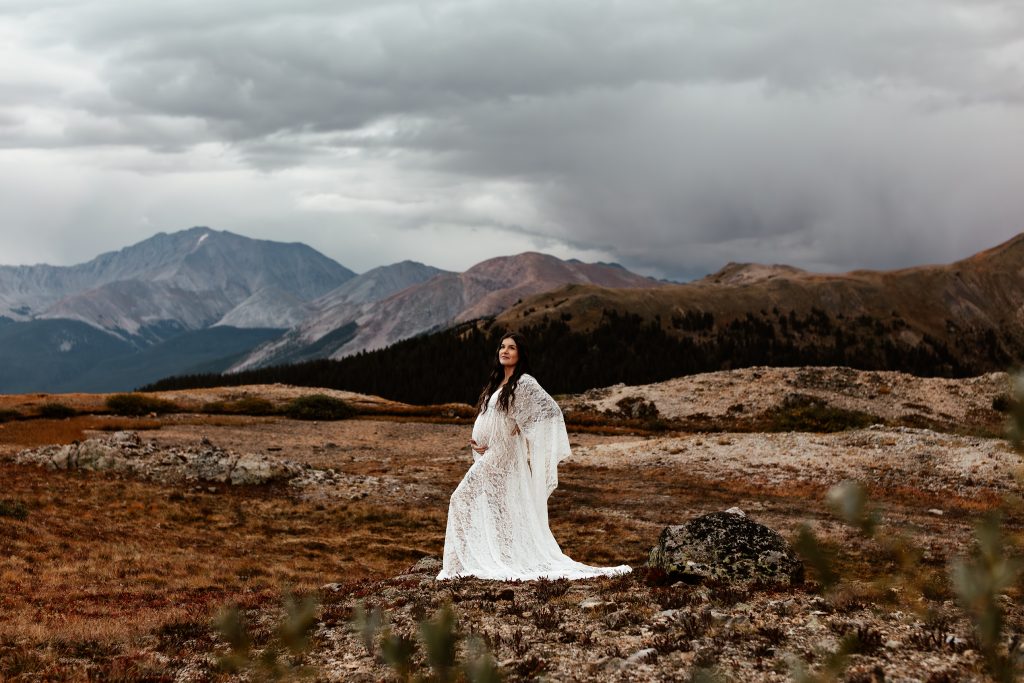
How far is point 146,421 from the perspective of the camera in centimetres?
5572

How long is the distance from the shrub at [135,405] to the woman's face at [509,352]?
2477 inches

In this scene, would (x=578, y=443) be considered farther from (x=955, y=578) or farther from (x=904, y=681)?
(x=955, y=578)

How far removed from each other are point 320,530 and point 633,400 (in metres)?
58.0

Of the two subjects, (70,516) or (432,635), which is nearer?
(432,635)

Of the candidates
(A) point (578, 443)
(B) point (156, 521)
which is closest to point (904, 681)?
(B) point (156, 521)

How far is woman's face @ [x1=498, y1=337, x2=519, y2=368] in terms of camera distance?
1334 cm

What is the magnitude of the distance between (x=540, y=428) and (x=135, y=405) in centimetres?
6431

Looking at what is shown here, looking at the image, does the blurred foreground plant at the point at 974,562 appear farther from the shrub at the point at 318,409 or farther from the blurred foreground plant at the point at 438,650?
the shrub at the point at 318,409

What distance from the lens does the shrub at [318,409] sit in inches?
2699

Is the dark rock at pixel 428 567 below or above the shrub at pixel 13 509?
below

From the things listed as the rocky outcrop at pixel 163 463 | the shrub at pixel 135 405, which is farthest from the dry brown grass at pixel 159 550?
the shrub at pixel 135 405

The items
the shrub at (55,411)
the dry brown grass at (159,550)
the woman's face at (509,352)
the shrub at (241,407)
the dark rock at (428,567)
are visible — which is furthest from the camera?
the shrub at (241,407)

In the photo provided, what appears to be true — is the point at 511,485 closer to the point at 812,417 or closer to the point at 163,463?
the point at 163,463

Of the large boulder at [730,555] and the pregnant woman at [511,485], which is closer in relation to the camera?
the large boulder at [730,555]
